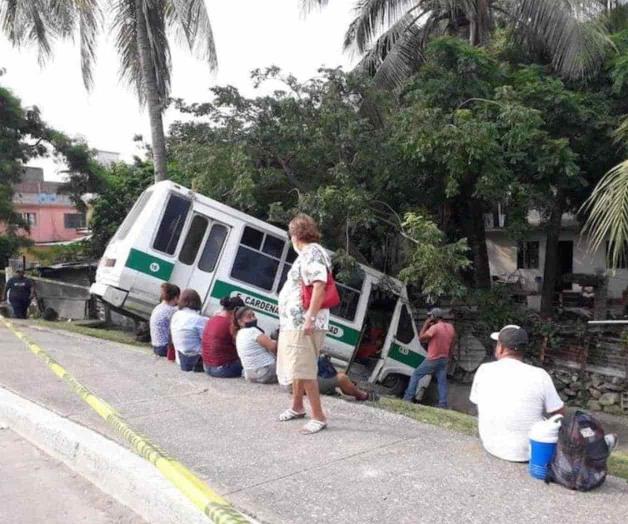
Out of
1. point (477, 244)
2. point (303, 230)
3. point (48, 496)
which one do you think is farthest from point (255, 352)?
point (477, 244)

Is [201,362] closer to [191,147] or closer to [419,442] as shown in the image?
[419,442]

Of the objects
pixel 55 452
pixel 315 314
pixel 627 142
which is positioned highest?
pixel 627 142

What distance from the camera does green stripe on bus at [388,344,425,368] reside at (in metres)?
10.7

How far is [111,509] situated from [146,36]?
12.0m

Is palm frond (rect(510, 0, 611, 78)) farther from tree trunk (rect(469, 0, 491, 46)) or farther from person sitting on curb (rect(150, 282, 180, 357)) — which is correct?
person sitting on curb (rect(150, 282, 180, 357))

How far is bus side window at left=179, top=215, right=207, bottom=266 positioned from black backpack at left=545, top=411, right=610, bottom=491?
7.04 metres

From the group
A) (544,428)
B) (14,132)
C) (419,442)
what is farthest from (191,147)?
(14,132)

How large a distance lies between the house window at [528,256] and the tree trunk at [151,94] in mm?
13541

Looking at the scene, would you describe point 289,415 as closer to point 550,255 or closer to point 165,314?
point 165,314

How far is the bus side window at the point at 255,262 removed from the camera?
32.7ft

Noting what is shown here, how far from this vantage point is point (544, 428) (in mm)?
3830

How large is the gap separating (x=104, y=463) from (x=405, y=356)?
7.16 metres

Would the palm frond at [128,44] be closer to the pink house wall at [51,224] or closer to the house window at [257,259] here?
the house window at [257,259]

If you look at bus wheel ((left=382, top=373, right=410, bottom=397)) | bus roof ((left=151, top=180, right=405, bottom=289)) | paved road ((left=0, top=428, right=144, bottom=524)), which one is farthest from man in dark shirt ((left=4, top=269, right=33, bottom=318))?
paved road ((left=0, top=428, right=144, bottom=524))
